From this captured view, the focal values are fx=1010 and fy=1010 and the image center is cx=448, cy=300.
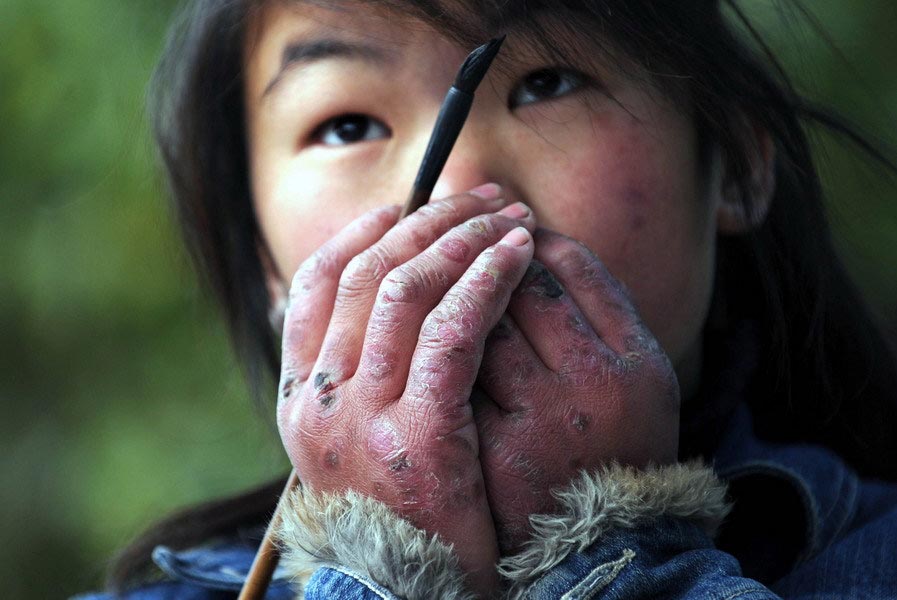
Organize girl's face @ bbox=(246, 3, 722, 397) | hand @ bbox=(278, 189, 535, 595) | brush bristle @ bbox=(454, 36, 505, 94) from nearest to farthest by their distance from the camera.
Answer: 1. hand @ bbox=(278, 189, 535, 595)
2. brush bristle @ bbox=(454, 36, 505, 94)
3. girl's face @ bbox=(246, 3, 722, 397)

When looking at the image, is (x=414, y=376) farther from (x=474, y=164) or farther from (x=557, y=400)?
(x=474, y=164)

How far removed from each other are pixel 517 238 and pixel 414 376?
0.17m

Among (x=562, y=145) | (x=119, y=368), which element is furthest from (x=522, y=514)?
(x=119, y=368)

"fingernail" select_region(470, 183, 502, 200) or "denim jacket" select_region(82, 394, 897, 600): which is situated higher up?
"fingernail" select_region(470, 183, 502, 200)

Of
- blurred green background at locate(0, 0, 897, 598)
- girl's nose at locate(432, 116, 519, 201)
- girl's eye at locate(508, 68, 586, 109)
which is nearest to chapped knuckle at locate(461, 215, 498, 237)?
girl's nose at locate(432, 116, 519, 201)

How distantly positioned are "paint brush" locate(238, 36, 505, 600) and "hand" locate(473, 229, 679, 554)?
15 centimetres

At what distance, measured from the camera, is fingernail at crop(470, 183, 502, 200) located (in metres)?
1.06

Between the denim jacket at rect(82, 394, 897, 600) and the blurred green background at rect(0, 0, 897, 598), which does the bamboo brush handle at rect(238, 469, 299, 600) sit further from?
the blurred green background at rect(0, 0, 897, 598)

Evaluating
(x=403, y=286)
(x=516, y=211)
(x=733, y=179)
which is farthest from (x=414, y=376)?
(x=733, y=179)

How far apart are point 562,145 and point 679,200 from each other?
0.17 m

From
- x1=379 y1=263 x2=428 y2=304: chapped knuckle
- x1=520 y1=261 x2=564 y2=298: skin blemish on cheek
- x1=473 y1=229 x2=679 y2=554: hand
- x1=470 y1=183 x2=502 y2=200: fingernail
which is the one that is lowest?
x1=473 y1=229 x2=679 y2=554: hand

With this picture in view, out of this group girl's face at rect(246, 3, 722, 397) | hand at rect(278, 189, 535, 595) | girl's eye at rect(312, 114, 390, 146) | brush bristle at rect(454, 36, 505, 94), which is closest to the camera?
hand at rect(278, 189, 535, 595)

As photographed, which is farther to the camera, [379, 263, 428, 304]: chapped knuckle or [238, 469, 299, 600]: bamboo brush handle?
[238, 469, 299, 600]: bamboo brush handle

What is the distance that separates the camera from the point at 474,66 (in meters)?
1.01
